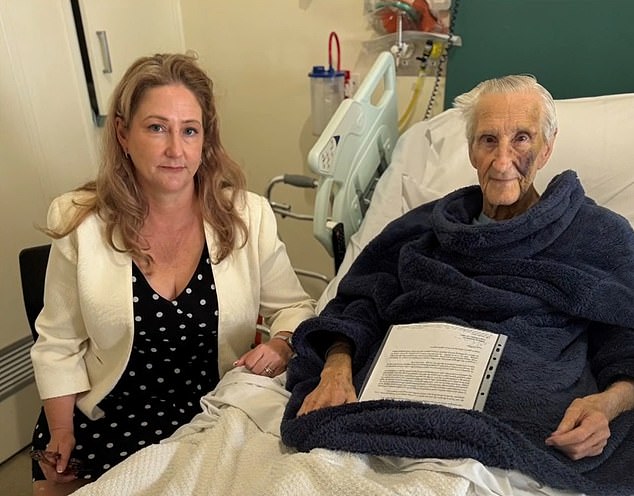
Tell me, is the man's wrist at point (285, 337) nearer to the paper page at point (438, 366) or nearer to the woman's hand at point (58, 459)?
the paper page at point (438, 366)

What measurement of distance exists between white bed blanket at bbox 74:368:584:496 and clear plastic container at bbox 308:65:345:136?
1335 millimetres

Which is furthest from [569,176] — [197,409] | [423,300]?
[197,409]

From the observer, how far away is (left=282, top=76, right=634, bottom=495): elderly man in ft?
3.39

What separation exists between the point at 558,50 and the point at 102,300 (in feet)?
4.81

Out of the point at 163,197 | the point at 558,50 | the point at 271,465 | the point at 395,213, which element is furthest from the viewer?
the point at 558,50

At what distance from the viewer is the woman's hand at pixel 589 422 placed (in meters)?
1.03

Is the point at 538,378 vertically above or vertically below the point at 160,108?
below

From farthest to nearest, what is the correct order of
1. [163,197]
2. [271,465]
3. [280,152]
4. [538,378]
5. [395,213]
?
[280,152]
[395,213]
[163,197]
[538,378]
[271,465]

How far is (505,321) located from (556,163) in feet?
2.00

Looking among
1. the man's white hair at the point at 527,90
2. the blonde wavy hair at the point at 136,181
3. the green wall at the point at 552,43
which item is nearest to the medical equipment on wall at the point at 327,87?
the green wall at the point at 552,43

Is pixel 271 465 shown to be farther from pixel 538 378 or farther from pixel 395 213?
pixel 395 213

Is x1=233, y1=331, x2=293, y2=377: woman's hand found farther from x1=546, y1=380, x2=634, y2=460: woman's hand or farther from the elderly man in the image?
x1=546, y1=380, x2=634, y2=460: woman's hand

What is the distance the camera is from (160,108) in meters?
1.37

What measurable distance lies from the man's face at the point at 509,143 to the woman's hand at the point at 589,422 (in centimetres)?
42
